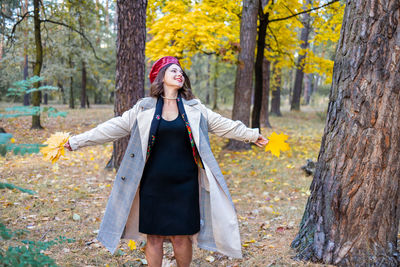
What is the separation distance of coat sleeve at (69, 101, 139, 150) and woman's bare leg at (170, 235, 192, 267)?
110 centimetres

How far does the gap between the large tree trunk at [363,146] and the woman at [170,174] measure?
0.81 m

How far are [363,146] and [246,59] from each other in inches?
231

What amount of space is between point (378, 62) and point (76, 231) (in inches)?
156

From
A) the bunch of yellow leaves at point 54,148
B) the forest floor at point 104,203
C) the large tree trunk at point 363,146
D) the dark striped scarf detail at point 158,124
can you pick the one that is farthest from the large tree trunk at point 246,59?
the bunch of yellow leaves at point 54,148

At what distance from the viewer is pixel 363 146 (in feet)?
8.79

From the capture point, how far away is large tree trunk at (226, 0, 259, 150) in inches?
310

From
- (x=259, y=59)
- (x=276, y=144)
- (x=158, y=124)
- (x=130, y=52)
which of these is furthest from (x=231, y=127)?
(x=259, y=59)

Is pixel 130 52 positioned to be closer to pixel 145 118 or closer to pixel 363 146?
pixel 145 118

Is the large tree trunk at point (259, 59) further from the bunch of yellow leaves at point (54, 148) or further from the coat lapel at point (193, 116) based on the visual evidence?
the bunch of yellow leaves at point (54, 148)

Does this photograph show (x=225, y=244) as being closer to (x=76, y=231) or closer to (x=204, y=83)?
(x=76, y=231)

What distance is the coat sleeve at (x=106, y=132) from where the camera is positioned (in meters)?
2.69

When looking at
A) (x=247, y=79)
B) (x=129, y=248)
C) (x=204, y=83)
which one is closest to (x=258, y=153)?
(x=247, y=79)

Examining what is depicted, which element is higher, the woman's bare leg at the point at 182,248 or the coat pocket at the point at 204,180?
the coat pocket at the point at 204,180

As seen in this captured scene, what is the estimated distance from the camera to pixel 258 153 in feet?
27.6
